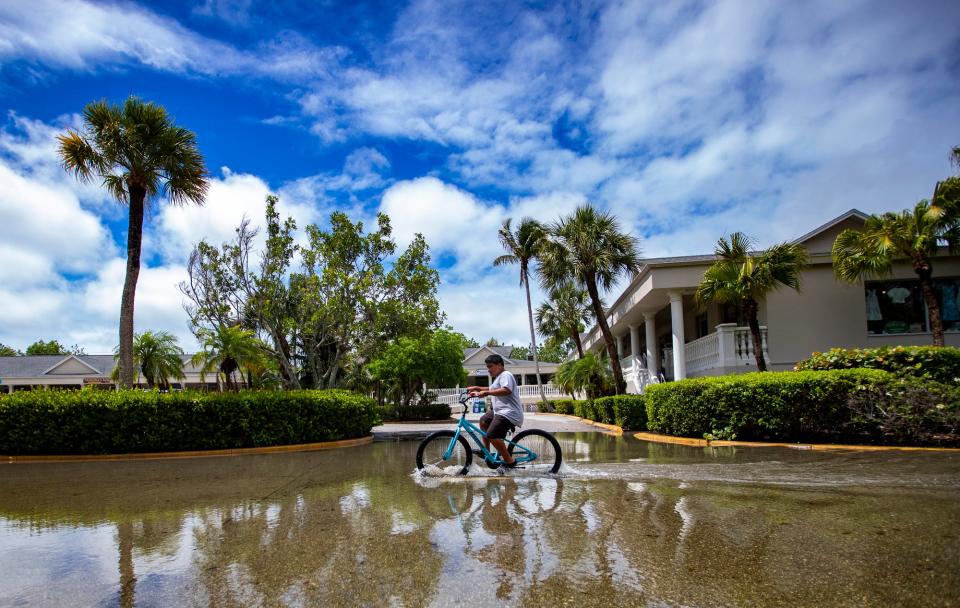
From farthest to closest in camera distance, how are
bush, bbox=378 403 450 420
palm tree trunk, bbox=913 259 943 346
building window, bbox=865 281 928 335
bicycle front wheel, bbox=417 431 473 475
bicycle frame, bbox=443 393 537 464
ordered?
1. bush, bbox=378 403 450 420
2. building window, bbox=865 281 928 335
3. palm tree trunk, bbox=913 259 943 346
4. bicycle front wheel, bbox=417 431 473 475
5. bicycle frame, bbox=443 393 537 464

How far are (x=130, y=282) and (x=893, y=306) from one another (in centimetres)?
2172

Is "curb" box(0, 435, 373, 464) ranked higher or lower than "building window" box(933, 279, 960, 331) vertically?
lower

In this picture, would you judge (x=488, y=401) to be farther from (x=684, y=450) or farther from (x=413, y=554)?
(x=684, y=450)

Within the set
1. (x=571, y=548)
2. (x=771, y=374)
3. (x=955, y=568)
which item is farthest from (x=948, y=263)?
(x=571, y=548)

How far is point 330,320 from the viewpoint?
64.5 ft

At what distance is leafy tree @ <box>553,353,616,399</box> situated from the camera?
83.4ft

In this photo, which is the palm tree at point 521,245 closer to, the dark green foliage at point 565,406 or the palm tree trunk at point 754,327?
the dark green foliage at point 565,406

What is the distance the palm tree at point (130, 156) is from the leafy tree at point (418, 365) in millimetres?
18845

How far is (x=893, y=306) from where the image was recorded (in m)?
17.7

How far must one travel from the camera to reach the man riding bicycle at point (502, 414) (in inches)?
298

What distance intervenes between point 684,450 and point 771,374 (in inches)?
94.3

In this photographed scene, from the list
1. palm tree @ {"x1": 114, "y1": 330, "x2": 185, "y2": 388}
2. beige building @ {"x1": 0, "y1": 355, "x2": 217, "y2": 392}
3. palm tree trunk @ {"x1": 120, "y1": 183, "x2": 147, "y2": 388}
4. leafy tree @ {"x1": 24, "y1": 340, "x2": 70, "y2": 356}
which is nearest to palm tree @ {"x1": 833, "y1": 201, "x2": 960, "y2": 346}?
palm tree trunk @ {"x1": 120, "y1": 183, "x2": 147, "y2": 388}

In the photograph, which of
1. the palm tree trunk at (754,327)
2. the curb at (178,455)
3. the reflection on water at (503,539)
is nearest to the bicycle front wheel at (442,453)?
the reflection on water at (503,539)

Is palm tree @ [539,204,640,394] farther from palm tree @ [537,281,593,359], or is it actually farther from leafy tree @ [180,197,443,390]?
palm tree @ [537,281,593,359]
